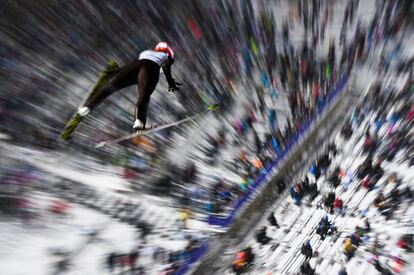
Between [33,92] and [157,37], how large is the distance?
282 centimetres

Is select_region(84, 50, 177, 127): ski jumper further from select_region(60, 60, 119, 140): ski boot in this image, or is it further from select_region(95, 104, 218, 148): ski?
select_region(95, 104, 218, 148): ski

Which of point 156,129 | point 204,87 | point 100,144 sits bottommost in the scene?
point 100,144

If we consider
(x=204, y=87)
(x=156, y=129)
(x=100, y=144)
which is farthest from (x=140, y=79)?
(x=204, y=87)

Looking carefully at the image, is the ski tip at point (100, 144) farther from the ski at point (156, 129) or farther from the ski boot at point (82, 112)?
the ski boot at point (82, 112)

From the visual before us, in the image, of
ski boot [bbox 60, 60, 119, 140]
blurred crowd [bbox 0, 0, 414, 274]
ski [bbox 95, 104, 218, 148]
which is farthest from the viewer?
ski [bbox 95, 104, 218, 148]

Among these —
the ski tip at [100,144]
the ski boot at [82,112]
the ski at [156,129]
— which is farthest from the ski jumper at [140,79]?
the ski tip at [100,144]

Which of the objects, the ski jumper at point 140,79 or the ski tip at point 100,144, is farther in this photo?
the ski tip at point 100,144

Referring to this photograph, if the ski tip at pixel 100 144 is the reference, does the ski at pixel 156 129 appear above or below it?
above

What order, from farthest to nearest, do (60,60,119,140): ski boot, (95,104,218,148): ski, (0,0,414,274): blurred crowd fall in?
(95,104,218,148): ski, (0,0,414,274): blurred crowd, (60,60,119,140): ski boot

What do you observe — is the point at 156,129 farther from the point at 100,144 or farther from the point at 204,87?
the point at 204,87

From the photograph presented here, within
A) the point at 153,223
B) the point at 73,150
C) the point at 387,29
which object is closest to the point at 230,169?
the point at 153,223

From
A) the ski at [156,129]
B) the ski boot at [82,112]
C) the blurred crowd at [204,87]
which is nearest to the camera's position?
the ski boot at [82,112]

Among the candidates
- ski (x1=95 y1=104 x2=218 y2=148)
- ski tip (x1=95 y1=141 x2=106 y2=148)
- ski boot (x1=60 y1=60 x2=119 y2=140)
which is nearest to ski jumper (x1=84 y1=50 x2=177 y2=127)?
ski boot (x1=60 y1=60 x2=119 y2=140)

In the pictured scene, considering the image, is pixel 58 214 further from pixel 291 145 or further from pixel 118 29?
pixel 291 145
